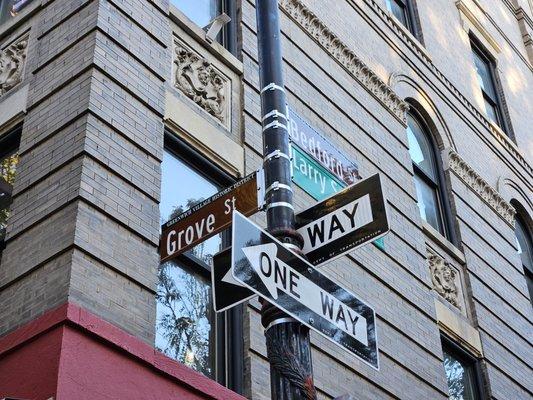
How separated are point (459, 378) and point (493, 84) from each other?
950 centimetres

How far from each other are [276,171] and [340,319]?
43.0 inches

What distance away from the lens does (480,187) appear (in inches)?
671

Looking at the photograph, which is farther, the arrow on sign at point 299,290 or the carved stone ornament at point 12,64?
the carved stone ornament at point 12,64

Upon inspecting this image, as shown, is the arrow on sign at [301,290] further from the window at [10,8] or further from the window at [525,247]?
the window at [525,247]

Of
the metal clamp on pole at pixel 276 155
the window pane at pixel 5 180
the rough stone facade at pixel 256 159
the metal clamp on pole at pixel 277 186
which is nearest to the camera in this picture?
the metal clamp on pole at pixel 277 186

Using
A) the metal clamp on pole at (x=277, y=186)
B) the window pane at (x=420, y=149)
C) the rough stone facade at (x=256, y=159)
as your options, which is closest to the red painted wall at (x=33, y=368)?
the rough stone facade at (x=256, y=159)

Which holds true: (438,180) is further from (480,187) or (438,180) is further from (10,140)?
(10,140)

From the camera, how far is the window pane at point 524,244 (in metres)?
18.4

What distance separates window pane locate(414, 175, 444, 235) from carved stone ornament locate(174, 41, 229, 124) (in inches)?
205

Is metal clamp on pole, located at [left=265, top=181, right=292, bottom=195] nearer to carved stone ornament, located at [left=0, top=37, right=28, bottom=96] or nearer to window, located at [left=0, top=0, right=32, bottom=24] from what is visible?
carved stone ornament, located at [left=0, top=37, right=28, bottom=96]

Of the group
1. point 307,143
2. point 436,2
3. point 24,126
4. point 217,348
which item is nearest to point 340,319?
point 307,143

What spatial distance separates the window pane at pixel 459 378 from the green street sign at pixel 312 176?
6.53 metres

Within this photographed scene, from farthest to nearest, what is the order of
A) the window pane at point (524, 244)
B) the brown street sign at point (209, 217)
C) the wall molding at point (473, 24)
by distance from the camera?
the wall molding at point (473, 24) < the window pane at point (524, 244) < the brown street sign at point (209, 217)

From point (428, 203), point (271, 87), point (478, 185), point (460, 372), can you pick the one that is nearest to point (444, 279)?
point (460, 372)
